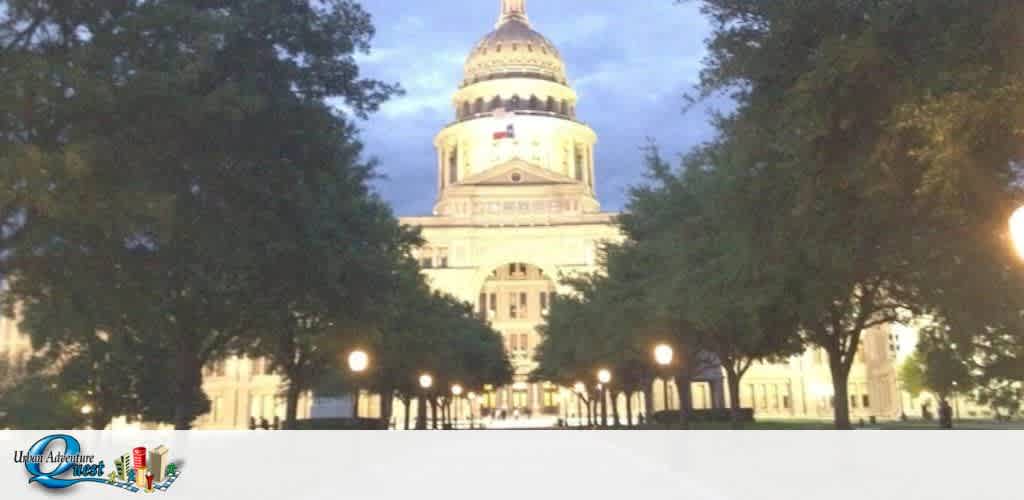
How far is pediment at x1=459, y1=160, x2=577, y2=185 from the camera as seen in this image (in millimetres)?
120794

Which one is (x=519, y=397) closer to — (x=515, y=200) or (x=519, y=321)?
(x=519, y=321)

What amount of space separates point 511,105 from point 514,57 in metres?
9.81

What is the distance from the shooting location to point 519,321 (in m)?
122

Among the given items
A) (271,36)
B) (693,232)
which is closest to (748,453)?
(693,232)

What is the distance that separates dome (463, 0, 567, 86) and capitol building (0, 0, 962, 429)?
0.72 feet

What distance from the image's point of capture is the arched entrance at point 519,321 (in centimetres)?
11662

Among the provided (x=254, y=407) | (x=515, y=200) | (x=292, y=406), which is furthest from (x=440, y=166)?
(x=292, y=406)

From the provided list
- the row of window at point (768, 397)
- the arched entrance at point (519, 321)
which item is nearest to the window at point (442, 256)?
the arched entrance at point (519, 321)

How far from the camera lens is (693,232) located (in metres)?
27.7

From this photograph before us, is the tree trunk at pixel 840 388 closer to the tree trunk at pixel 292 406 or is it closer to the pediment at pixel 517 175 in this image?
the tree trunk at pixel 292 406

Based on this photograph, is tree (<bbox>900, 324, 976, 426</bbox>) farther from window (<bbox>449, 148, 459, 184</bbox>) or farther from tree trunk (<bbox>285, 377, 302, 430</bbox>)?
window (<bbox>449, 148, 459, 184</bbox>)

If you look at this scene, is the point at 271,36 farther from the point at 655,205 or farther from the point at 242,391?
the point at 242,391

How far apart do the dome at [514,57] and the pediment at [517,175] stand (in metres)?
25.0

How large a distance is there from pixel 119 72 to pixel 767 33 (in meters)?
10.8
